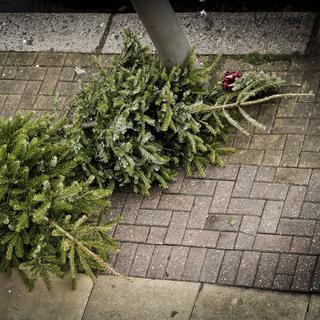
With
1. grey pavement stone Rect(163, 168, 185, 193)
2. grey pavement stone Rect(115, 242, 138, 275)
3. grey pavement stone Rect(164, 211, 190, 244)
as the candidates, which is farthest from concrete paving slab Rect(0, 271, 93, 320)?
grey pavement stone Rect(163, 168, 185, 193)

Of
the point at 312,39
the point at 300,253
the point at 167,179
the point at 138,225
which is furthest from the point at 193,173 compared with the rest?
the point at 312,39

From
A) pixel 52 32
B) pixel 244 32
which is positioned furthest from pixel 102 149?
pixel 52 32

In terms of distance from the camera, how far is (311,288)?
16.4 ft

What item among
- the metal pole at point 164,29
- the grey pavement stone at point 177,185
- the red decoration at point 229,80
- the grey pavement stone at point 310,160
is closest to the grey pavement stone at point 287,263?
the grey pavement stone at point 310,160

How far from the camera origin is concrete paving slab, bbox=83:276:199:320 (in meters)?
5.20

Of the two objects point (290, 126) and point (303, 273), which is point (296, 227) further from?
point (290, 126)

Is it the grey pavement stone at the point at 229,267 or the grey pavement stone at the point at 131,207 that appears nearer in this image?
the grey pavement stone at the point at 229,267

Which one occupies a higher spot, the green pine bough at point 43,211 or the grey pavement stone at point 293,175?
the green pine bough at point 43,211

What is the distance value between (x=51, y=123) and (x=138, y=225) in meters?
1.11

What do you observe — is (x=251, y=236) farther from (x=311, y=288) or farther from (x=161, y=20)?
(x=161, y=20)

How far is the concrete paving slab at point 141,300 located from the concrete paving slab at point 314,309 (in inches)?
32.5

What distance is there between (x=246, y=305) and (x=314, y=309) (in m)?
0.47

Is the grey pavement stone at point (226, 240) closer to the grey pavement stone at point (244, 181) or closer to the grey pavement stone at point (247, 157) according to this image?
the grey pavement stone at point (244, 181)

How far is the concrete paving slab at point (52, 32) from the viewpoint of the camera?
23.6 feet
